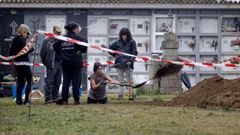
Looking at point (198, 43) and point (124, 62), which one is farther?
point (198, 43)

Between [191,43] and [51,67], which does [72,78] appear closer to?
[51,67]

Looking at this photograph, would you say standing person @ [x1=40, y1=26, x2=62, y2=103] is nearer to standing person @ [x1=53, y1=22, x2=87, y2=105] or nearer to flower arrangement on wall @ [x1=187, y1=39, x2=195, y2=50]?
standing person @ [x1=53, y1=22, x2=87, y2=105]

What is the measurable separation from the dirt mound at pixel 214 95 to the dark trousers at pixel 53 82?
9.17 ft

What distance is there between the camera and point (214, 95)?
628 inches

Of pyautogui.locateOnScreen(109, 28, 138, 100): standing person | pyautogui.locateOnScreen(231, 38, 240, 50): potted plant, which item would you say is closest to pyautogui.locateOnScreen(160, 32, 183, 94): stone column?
pyautogui.locateOnScreen(109, 28, 138, 100): standing person

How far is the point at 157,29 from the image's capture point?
31.5 metres

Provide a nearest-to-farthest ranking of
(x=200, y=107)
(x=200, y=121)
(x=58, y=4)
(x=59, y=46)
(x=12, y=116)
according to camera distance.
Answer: (x=200, y=121), (x=12, y=116), (x=200, y=107), (x=59, y=46), (x=58, y=4)

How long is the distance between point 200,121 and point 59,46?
20.3ft

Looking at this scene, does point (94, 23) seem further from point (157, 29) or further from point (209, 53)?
point (209, 53)

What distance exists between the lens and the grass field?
10266 mm

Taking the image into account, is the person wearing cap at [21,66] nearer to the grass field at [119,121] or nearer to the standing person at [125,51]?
the grass field at [119,121]

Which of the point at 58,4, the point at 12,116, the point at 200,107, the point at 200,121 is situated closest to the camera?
the point at 200,121

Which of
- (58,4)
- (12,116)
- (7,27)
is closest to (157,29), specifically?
(58,4)

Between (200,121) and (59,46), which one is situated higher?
(59,46)
